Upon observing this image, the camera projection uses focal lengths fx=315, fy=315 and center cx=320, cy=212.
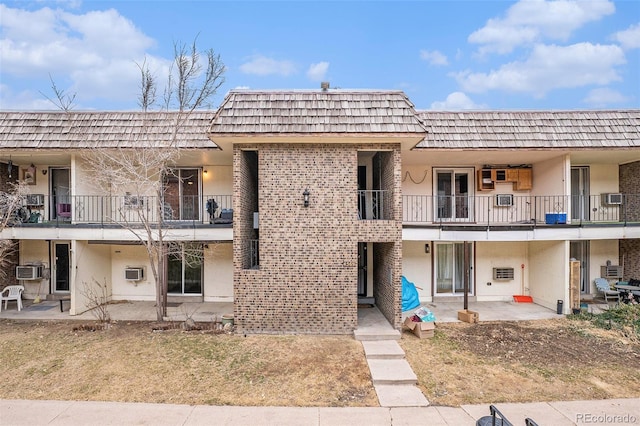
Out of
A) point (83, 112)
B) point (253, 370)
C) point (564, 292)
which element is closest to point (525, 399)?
point (253, 370)

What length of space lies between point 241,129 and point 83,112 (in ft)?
20.2

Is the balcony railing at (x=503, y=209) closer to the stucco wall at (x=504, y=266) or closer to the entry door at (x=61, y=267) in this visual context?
the stucco wall at (x=504, y=266)

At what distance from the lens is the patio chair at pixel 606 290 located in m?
10.7

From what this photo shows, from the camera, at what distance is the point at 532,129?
9.52 m

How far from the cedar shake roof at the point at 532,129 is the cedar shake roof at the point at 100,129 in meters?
6.93

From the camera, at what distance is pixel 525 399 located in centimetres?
512

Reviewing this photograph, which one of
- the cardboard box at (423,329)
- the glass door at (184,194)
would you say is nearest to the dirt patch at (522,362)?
the cardboard box at (423,329)

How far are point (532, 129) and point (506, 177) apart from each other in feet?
6.46

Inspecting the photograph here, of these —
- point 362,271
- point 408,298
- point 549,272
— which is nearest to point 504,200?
point 549,272

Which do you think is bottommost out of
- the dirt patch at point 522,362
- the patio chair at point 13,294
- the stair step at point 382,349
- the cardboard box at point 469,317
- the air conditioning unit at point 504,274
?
the dirt patch at point 522,362

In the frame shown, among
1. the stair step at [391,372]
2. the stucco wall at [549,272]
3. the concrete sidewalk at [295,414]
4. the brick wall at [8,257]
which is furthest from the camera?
the brick wall at [8,257]

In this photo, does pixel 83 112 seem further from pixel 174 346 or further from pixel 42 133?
pixel 174 346

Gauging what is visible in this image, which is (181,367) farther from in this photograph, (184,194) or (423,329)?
(184,194)

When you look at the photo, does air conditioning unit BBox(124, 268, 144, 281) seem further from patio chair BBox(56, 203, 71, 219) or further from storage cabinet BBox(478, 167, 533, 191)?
storage cabinet BBox(478, 167, 533, 191)
